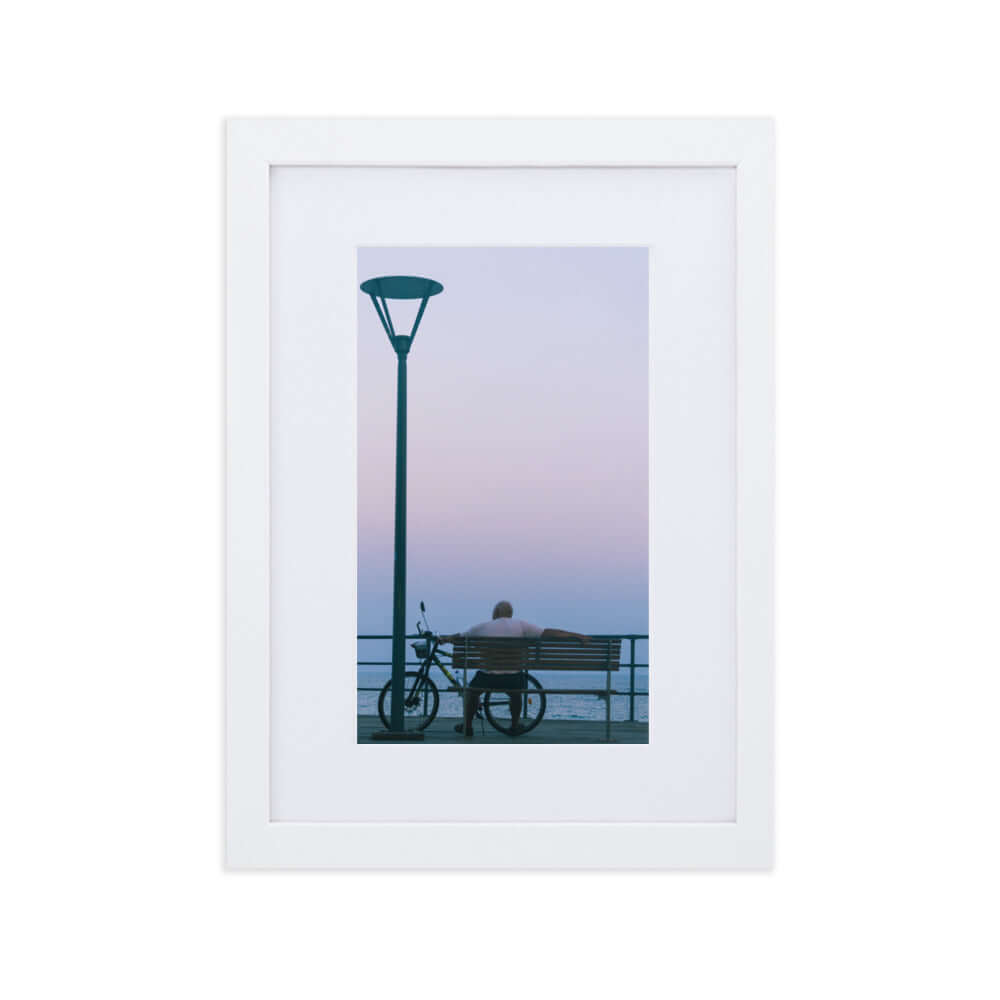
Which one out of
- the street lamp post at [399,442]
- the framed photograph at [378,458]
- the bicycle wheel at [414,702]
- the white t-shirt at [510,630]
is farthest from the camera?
the white t-shirt at [510,630]

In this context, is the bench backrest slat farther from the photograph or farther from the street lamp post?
the street lamp post

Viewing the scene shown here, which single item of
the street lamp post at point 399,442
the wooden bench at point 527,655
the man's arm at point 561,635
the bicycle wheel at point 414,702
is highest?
the street lamp post at point 399,442

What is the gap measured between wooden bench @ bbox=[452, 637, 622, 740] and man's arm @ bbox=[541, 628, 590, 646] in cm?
1

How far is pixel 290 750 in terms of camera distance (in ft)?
8.17

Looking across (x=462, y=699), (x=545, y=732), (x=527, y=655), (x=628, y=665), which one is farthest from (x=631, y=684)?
(x=527, y=655)

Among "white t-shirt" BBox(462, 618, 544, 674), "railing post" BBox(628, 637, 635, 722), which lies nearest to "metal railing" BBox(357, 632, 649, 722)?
"railing post" BBox(628, 637, 635, 722)

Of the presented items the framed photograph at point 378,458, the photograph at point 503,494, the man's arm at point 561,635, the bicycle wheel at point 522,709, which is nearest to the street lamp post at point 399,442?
the photograph at point 503,494

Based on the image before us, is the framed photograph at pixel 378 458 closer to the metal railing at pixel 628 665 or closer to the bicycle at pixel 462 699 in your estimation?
the metal railing at pixel 628 665

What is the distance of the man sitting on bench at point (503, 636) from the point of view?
11.1 ft

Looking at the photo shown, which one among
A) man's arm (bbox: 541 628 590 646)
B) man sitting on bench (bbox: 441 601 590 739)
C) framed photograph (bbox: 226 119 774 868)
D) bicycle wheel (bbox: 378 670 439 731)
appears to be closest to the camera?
framed photograph (bbox: 226 119 774 868)

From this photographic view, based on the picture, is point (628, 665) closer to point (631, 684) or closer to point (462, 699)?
point (631, 684)

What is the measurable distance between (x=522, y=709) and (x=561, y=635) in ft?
1.81

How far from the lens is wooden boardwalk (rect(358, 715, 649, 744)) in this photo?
2.55 m

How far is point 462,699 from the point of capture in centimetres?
334
